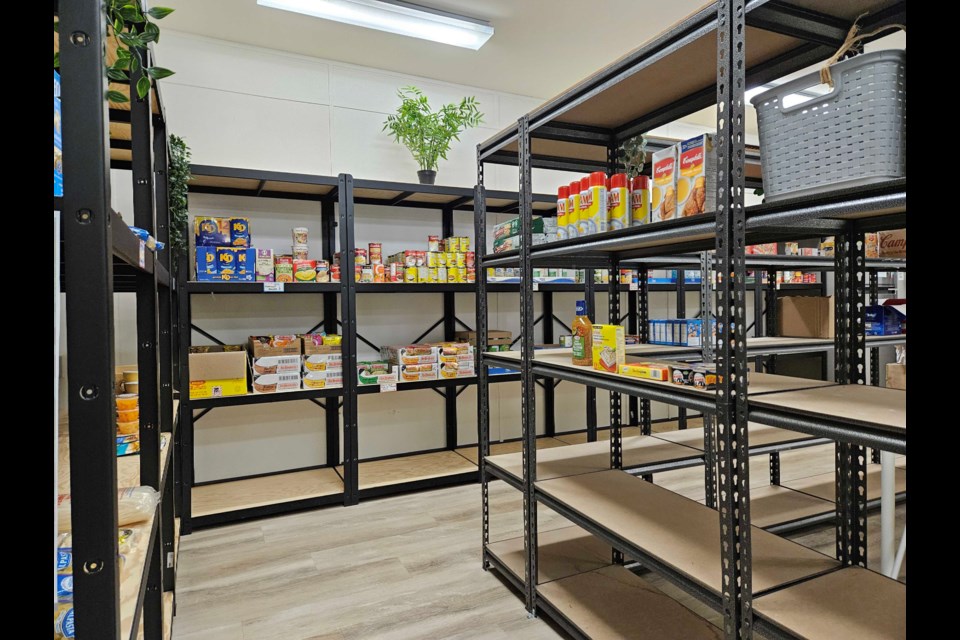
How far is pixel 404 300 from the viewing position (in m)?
4.50

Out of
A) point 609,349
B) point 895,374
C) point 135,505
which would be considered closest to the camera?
point 135,505

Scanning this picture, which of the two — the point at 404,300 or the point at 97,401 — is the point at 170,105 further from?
the point at 97,401

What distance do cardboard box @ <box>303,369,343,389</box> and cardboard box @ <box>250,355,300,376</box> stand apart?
84 mm

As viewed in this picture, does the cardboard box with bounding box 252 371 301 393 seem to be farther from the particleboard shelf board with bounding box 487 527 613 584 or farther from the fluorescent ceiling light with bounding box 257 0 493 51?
the fluorescent ceiling light with bounding box 257 0 493 51

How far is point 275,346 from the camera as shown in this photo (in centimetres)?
363

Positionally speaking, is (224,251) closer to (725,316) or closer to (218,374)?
(218,374)

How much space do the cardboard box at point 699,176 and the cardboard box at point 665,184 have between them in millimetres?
49

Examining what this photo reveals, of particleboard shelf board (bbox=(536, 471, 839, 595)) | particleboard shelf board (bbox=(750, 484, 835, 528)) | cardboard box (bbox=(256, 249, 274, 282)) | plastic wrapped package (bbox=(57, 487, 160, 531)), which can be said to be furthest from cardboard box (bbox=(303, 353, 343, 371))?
particleboard shelf board (bbox=(750, 484, 835, 528))

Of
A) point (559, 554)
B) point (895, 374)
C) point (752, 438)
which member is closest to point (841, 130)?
point (895, 374)

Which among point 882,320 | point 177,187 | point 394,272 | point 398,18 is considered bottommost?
point 882,320

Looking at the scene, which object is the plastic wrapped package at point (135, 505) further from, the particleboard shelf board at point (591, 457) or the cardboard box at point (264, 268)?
the cardboard box at point (264, 268)

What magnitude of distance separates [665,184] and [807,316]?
1.66 m

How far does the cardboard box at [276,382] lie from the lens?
3.53 m

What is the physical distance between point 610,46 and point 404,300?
2390 mm
